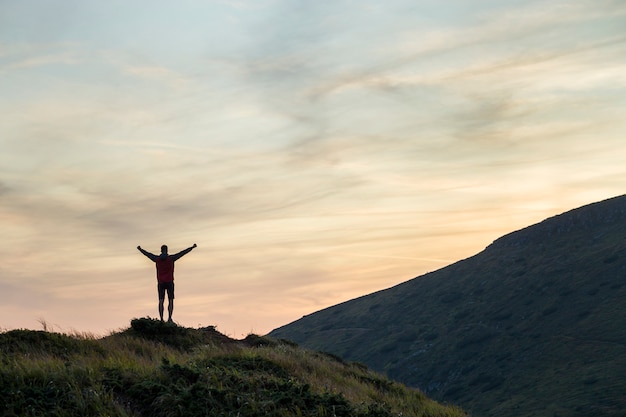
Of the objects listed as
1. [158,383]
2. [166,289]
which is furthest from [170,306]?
[158,383]

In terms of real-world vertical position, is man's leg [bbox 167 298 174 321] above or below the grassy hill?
above

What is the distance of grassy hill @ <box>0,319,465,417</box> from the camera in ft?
43.9

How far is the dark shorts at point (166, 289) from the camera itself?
25.0 metres

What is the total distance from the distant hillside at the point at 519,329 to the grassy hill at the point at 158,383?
8606 centimetres

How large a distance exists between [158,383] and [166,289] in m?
11.1

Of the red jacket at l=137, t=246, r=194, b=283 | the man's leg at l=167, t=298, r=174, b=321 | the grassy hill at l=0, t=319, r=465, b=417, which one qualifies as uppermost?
the red jacket at l=137, t=246, r=194, b=283

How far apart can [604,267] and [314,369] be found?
148417mm

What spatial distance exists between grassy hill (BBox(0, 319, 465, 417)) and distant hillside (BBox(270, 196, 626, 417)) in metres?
86.1

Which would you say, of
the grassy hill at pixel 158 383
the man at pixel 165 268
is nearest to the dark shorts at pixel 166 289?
the man at pixel 165 268

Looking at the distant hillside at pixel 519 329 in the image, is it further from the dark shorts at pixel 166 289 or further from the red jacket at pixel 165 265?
the red jacket at pixel 165 265

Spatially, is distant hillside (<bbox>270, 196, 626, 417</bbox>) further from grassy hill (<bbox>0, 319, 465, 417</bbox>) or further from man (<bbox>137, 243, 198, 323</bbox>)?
grassy hill (<bbox>0, 319, 465, 417</bbox>)

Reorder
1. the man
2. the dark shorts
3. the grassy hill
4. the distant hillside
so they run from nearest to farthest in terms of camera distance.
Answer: the grassy hill
the man
the dark shorts
the distant hillside

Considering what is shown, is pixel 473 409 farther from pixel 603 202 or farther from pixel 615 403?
pixel 603 202

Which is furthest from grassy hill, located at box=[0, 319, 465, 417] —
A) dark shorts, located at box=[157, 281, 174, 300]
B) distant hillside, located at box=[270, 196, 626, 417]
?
distant hillside, located at box=[270, 196, 626, 417]
